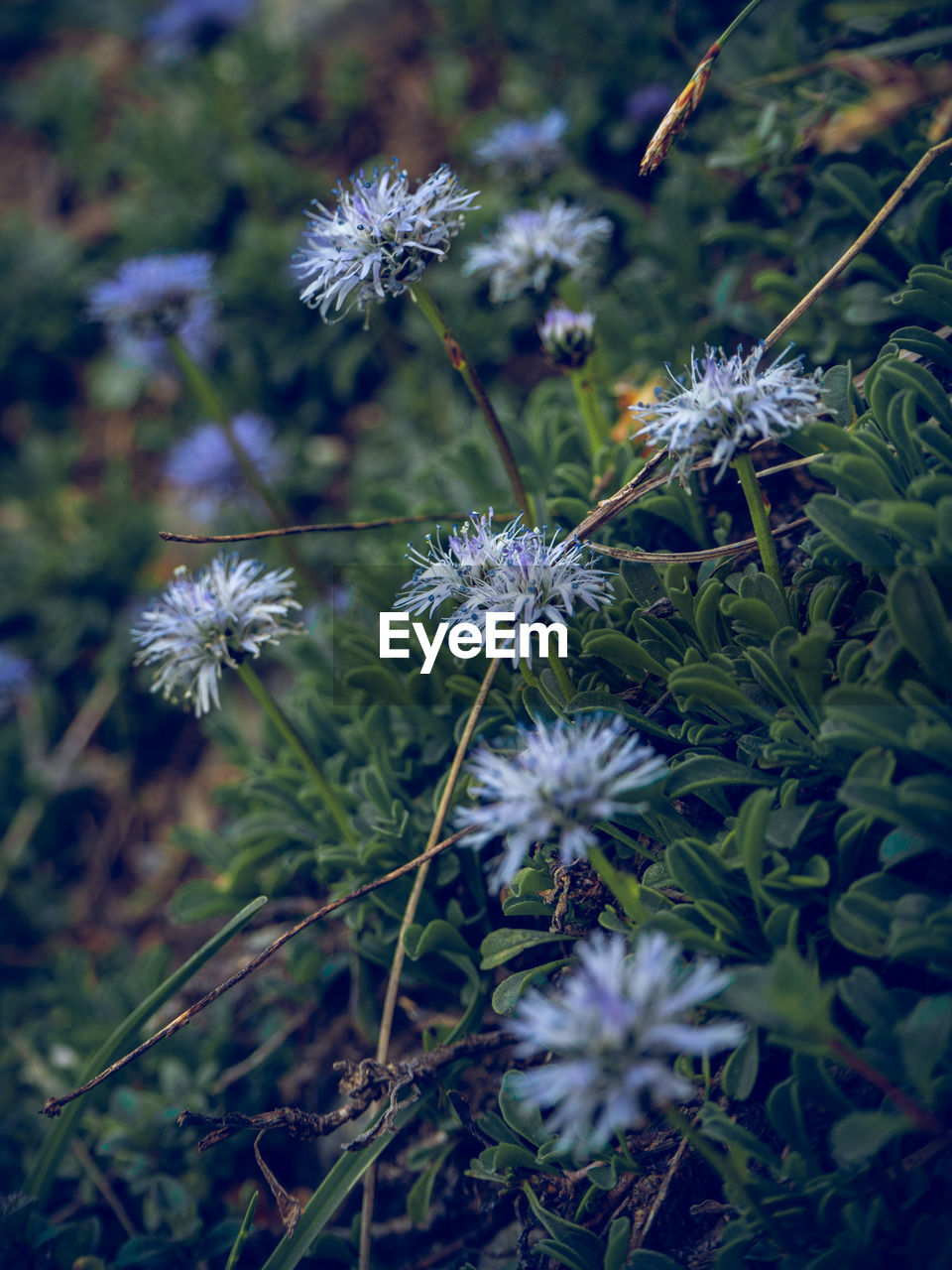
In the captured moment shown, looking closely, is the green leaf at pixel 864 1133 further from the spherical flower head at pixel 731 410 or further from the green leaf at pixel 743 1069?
the spherical flower head at pixel 731 410

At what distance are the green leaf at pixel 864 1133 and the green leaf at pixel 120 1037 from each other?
1.25 meters

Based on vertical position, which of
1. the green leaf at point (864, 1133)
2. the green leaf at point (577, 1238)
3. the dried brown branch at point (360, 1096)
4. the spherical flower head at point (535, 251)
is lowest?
the green leaf at point (577, 1238)

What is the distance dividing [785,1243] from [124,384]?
557cm

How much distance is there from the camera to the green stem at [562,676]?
7.01 feet

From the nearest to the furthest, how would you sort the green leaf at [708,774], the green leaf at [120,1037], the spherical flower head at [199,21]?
the green leaf at [708,774] < the green leaf at [120,1037] < the spherical flower head at [199,21]

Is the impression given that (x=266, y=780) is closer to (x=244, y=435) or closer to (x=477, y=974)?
(x=477, y=974)

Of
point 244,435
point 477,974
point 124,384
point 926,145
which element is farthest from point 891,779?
point 124,384

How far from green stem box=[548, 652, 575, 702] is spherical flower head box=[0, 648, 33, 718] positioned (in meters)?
3.37

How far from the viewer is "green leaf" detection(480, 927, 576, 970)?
220cm

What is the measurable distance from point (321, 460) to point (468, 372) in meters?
2.73

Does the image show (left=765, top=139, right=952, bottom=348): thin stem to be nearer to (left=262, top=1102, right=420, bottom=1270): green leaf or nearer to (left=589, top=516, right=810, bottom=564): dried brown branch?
(left=589, top=516, right=810, bottom=564): dried brown branch

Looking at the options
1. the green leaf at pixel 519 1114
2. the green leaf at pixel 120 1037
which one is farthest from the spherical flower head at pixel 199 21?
the green leaf at pixel 519 1114

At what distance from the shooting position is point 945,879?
6.22ft

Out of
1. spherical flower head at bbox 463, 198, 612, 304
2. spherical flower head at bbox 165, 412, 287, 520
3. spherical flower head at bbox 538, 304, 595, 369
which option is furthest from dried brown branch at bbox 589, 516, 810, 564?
spherical flower head at bbox 165, 412, 287, 520
